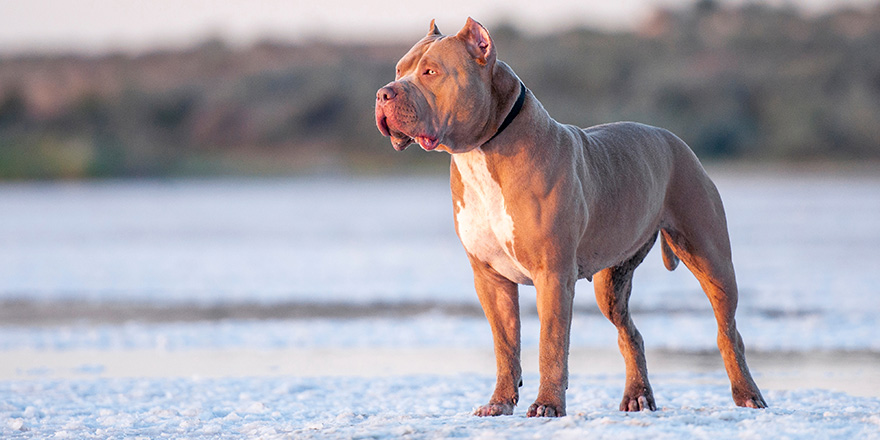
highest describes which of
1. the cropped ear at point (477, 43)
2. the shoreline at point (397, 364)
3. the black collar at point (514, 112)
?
the cropped ear at point (477, 43)

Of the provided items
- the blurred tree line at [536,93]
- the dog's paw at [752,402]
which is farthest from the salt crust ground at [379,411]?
the blurred tree line at [536,93]

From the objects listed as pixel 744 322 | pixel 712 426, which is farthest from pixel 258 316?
pixel 712 426

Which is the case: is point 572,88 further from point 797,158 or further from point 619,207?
point 619,207

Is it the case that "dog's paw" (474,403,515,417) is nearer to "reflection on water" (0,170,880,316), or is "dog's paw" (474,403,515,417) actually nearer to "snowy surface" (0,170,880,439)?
"snowy surface" (0,170,880,439)

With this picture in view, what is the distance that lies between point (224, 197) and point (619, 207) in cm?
2630

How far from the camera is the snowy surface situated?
18.1 feet

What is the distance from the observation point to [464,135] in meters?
5.08

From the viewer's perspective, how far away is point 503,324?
5.55m

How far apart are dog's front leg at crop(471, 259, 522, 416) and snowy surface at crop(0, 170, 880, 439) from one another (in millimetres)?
167

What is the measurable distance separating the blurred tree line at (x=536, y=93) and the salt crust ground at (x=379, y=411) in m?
36.6

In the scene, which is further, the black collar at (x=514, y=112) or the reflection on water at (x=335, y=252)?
the reflection on water at (x=335, y=252)

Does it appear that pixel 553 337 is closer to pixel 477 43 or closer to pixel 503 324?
pixel 503 324

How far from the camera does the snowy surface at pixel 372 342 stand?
217 inches

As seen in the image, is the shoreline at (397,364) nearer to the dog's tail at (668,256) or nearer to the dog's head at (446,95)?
the dog's tail at (668,256)
